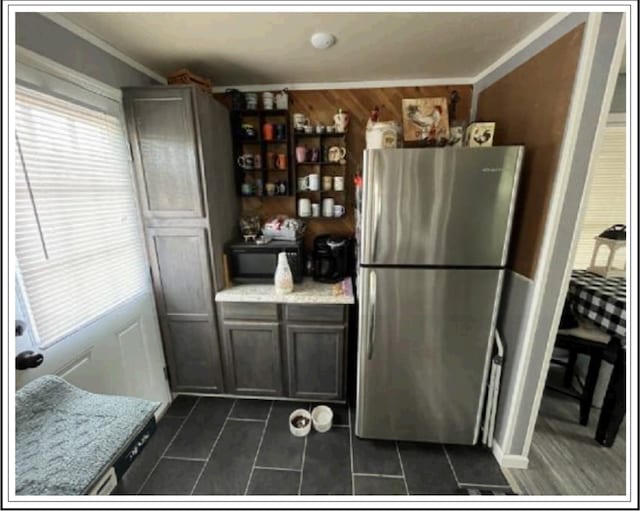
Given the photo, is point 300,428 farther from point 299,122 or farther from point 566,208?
point 299,122

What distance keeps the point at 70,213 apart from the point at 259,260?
1.04 m

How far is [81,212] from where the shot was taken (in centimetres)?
134

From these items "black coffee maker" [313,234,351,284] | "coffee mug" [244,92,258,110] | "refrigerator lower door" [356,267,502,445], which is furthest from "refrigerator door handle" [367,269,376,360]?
"coffee mug" [244,92,258,110]

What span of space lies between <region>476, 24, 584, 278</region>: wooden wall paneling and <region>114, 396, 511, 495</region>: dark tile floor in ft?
3.93

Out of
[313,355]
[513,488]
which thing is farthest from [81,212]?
[513,488]

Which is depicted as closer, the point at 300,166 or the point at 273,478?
the point at 273,478

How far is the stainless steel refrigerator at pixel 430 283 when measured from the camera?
1270 millimetres

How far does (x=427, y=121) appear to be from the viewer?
1518 mm

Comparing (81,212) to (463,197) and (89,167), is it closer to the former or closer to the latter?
(89,167)

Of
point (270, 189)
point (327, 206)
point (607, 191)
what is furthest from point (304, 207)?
point (607, 191)

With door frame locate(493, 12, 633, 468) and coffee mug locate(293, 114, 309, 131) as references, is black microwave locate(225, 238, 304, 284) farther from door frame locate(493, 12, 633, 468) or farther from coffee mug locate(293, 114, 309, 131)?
door frame locate(493, 12, 633, 468)

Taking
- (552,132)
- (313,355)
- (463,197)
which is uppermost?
(552,132)

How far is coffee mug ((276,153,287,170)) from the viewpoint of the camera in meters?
2.07

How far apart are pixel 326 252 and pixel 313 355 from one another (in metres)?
0.74
